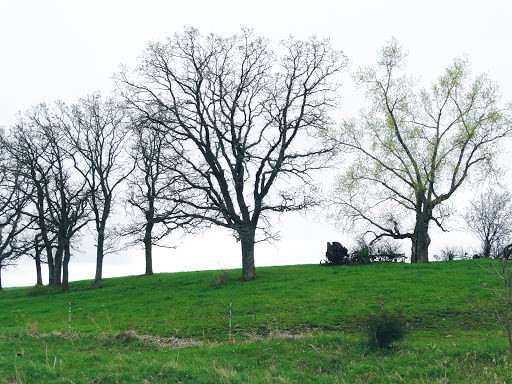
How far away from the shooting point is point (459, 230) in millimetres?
37031

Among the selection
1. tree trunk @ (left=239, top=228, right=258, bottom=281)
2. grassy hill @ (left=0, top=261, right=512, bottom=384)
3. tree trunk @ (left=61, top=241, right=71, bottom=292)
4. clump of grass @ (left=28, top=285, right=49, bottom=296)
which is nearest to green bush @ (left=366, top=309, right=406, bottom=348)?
grassy hill @ (left=0, top=261, right=512, bottom=384)

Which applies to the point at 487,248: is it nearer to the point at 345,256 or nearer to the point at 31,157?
the point at 345,256

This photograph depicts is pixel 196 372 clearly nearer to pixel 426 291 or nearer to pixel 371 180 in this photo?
pixel 426 291

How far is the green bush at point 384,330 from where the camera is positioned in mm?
14125

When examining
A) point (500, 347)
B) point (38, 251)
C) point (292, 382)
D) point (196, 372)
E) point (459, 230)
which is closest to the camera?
point (292, 382)

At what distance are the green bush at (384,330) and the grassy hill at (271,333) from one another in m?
0.34

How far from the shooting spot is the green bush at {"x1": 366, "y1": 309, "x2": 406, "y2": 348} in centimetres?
1412

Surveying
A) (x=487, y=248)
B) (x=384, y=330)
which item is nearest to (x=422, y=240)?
(x=487, y=248)

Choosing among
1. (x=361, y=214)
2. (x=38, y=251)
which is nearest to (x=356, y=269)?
(x=361, y=214)

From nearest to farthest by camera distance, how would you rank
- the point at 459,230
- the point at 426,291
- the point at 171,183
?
the point at 426,291, the point at 171,183, the point at 459,230

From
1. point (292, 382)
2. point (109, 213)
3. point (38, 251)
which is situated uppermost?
point (109, 213)

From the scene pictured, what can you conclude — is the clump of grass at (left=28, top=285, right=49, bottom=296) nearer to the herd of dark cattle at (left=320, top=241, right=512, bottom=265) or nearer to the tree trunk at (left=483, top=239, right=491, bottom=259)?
the herd of dark cattle at (left=320, top=241, right=512, bottom=265)

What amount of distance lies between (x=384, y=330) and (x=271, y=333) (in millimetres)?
3984

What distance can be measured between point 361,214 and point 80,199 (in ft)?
72.8
